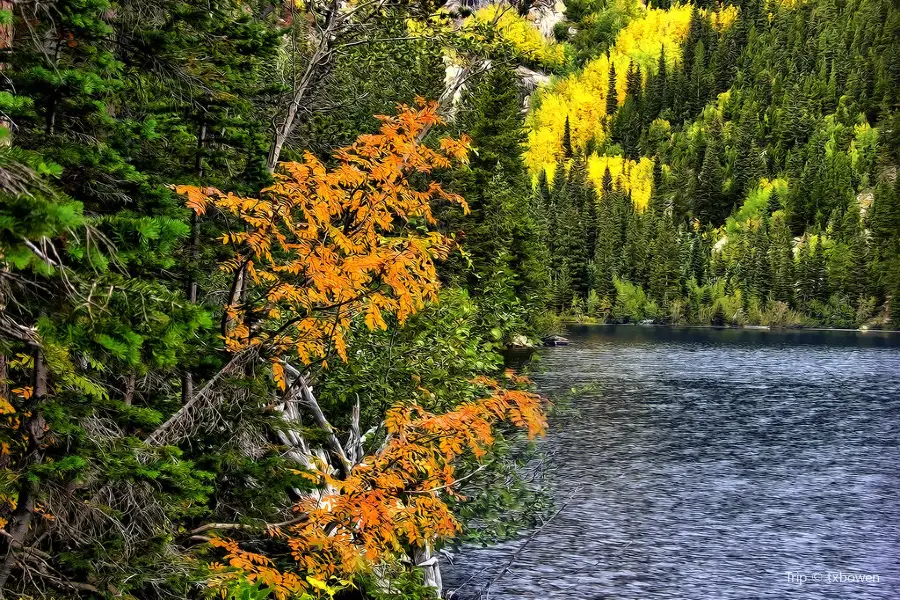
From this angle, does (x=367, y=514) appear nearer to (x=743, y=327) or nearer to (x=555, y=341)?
(x=555, y=341)

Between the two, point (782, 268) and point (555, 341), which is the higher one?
point (782, 268)

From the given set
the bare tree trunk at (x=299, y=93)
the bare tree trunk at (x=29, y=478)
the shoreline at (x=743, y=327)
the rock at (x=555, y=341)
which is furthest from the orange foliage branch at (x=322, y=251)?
the shoreline at (x=743, y=327)

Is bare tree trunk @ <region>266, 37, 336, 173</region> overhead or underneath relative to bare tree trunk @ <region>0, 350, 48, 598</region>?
overhead

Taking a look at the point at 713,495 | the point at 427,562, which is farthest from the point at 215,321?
the point at 713,495

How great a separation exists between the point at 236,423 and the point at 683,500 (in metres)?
24.1

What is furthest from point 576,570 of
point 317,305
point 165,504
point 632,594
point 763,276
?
point 763,276

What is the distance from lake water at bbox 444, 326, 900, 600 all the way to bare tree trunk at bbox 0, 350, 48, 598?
12.3 metres

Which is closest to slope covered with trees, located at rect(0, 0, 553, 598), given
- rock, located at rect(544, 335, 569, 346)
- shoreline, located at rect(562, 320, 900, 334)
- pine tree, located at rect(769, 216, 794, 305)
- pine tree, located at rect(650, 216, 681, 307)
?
rock, located at rect(544, 335, 569, 346)

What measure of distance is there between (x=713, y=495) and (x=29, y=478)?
2915cm

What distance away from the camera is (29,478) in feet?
21.8

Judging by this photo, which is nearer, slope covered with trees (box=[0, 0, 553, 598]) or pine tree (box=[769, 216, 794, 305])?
slope covered with trees (box=[0, 0, 553, 598])

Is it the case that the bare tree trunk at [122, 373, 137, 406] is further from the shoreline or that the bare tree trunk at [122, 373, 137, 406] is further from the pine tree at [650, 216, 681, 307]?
the pine tree at [650, 216, 681, 307]

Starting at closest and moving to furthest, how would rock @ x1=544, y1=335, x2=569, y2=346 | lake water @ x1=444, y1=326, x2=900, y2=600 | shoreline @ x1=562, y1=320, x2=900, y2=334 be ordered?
1. lake water @ x1=444, y1=326, x2=900, y2=600
2. rock @ x1=544, y1=335, x2=569, y2=346
3. shoreline @ x1=562, y1=320, x2=900, y2=334

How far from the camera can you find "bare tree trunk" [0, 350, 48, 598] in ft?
22.1
